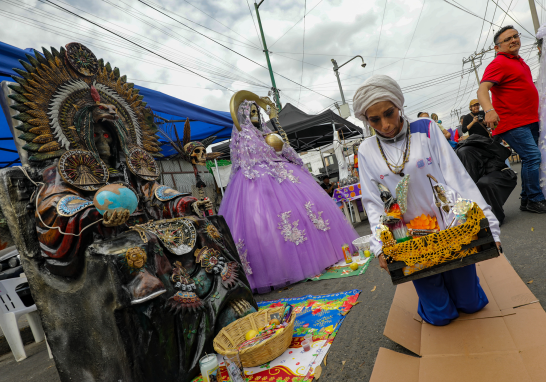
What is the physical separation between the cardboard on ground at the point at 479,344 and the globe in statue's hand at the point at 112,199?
178 centimetres

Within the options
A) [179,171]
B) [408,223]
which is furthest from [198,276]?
[179,171]

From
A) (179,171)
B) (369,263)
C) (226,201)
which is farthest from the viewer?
(179,171)

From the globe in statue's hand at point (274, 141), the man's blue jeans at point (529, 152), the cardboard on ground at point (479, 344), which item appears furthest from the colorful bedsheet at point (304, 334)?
the man's blue jeans at point (529, 152)

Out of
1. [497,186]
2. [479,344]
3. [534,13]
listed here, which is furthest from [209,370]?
[534,13]

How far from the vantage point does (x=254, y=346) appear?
1880 mm

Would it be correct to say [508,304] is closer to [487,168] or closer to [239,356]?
[239,356]

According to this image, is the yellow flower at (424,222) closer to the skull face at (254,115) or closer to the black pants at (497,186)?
the black pants at (497,186)

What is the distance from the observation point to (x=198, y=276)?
7.97 feet

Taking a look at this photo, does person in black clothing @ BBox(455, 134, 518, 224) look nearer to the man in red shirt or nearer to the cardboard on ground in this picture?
the man in red shirt

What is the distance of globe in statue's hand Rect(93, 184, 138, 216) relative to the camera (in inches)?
76.0

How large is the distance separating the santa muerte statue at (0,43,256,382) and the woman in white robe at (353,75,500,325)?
56.5 inches

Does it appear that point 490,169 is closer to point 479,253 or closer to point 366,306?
point 366,306

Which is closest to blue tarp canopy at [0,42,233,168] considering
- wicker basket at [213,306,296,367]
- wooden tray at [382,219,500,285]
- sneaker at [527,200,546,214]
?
wicker basket at [213,306,296,367]

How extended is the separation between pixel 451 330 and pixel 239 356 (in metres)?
1.23
